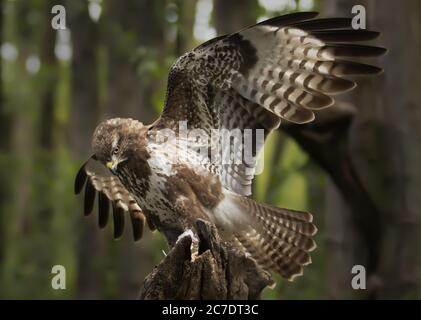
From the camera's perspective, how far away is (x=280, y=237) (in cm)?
646

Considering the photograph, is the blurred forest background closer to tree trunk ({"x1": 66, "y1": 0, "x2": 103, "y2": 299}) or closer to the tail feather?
tree trunk ({"x1": 66, "y1": 0, "x2": 103, "y2": 299})

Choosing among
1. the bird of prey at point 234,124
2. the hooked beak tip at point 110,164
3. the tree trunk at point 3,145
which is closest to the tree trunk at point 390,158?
the bird of prey at point 234,124

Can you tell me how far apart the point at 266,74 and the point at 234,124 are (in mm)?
509

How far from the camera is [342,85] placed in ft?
18.2

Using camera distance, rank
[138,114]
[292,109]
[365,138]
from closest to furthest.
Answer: [292,109] → [365,138] → [138,114]

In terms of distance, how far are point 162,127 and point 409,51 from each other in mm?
3186

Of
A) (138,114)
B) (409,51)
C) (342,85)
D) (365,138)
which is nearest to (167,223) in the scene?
(342,85)

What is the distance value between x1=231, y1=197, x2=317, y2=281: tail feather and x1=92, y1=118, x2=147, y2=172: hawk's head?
3.39 feet

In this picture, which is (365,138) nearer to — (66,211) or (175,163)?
(175,163)

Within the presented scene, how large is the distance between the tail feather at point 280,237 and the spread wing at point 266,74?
2.04 feet

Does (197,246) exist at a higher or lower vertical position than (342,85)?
lower

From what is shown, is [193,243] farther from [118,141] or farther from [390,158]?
[390,158]

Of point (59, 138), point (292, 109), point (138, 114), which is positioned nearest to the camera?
point (292, 109)

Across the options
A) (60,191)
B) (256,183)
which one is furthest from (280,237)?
(60,191)
